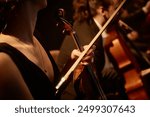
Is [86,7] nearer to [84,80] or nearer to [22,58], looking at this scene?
[84,80]

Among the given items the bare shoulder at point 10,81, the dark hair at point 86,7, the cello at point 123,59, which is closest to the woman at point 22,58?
the bare shoulder at point 10,81

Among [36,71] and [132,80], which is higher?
→ [36,71]

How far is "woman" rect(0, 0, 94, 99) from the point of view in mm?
688

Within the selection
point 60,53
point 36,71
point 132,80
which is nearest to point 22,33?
point 36,71

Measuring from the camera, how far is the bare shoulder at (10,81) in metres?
0.67

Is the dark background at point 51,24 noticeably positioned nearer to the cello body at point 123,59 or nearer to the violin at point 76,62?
the violin at point 76,62

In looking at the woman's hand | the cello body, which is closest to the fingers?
the woman's hand

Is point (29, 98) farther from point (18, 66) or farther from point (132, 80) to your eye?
point (132, 80)

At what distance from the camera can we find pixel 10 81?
27.0 inches

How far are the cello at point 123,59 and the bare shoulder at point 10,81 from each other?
54cm

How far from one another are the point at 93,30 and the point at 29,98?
0.36m

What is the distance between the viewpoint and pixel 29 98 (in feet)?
2.50

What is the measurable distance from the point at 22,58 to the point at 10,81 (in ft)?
0.24

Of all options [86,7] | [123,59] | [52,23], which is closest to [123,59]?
[123,59]
